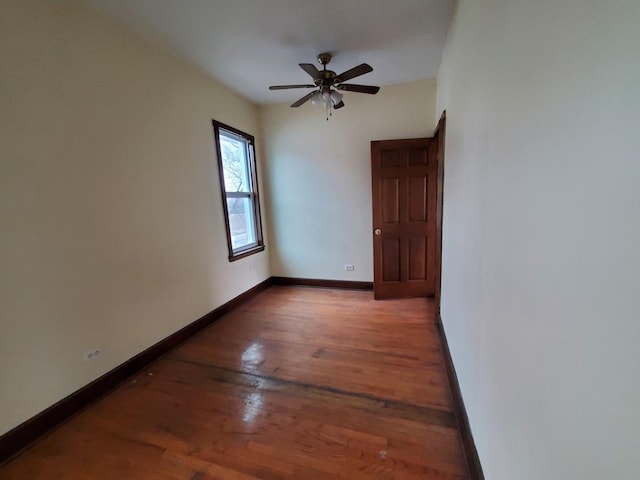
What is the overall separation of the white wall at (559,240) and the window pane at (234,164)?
9.94 ft

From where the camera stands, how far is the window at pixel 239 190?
11.2 feet

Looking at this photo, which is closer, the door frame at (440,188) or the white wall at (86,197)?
the white wall at (86,197)

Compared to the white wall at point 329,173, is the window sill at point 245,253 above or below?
below

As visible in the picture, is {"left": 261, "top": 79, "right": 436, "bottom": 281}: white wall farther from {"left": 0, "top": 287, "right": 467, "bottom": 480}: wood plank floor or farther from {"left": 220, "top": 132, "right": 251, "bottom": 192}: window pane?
{"left": 0, "top": 287, "right": 467, "bottom": 480}: wood plank floor

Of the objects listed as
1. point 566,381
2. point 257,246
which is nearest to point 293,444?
point 566,381

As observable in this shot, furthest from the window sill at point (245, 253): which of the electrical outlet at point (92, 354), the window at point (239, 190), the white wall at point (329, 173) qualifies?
the electrical outlet at point (92, 354)

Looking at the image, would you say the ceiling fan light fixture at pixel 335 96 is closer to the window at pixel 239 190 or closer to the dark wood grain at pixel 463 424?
the window at pixel 239 190

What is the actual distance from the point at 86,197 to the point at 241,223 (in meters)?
2.07

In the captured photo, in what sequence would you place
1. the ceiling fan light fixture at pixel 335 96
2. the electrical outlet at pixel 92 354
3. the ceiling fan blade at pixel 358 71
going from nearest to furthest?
the electrical outlet at pixel 92 354
the ceiling fan blade at pixel 358 71
the ceiling fan light fixture at pixel 335 96

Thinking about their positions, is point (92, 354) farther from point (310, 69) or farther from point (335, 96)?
point (335, 96)

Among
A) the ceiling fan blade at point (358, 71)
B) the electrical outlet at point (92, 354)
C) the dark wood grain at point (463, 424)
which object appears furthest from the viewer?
the ceiling fan blade at point (358, 71)

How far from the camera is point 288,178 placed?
4133mm

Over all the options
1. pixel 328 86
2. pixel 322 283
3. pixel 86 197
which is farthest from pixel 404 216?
pixel 86 197

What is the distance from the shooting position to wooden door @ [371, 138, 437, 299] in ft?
11.1
